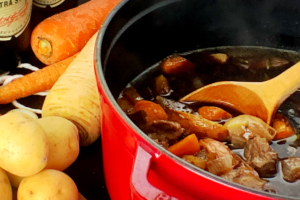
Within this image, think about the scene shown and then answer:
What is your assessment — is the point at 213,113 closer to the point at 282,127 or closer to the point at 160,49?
the point at 282,127

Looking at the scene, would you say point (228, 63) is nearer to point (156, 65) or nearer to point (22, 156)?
point (156, 65)

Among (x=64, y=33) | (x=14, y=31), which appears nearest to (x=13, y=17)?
(x=14, y=31)

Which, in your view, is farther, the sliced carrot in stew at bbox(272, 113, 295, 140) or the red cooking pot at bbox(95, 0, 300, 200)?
the sliced carrot in stew at bbox(272, 113, 295, 140)

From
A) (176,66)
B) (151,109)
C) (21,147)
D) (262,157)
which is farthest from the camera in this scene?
(176,66)

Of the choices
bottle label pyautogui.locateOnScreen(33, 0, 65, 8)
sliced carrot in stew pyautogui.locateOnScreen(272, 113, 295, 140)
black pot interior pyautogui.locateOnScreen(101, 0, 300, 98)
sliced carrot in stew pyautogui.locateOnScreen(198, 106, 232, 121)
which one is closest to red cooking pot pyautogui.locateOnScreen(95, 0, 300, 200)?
black pot interior pyautogui.locateOnScreen(101, 0, 300, 98)

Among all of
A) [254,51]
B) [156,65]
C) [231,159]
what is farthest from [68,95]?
[254,51]

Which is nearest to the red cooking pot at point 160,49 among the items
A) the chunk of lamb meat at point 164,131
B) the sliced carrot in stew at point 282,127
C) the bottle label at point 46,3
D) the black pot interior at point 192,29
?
the black pot interior at point 192,29

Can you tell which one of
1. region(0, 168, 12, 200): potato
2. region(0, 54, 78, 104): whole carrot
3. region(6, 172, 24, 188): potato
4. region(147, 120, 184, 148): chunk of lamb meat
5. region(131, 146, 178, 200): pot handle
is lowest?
region(0, 54, 78, 104): whole carrot

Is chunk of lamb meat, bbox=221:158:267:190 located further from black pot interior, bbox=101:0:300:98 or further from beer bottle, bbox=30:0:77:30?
beer bottle, bbox=30:0:77:30
